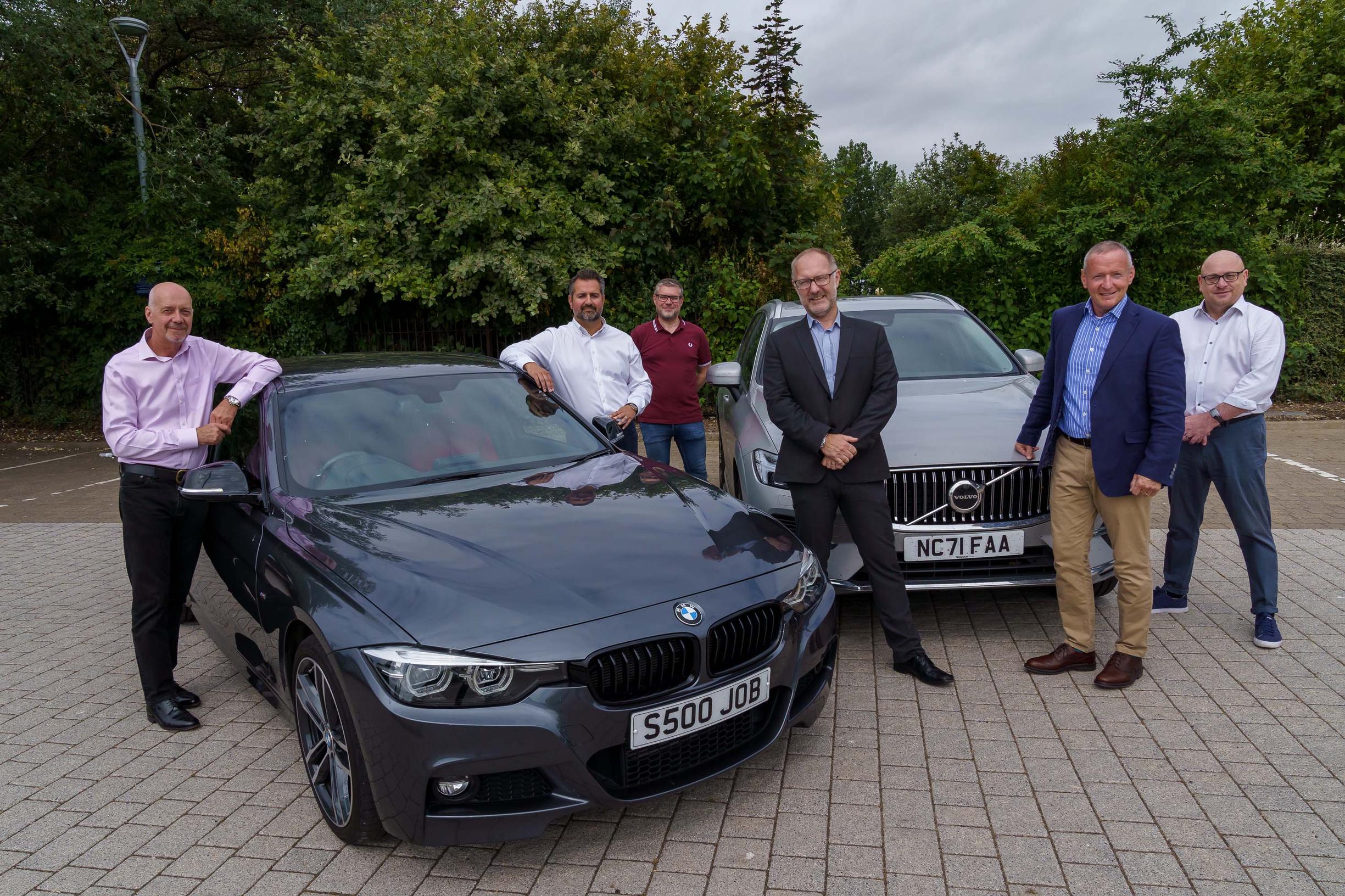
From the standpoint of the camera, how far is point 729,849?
9.69ft

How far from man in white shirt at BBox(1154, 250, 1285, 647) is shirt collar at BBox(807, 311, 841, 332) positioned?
1.78 meters

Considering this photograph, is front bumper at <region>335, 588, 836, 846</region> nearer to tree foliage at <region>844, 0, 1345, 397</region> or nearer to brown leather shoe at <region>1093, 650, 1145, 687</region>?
brown leather shoe at <region>1093, 650, 1145, 687</region>

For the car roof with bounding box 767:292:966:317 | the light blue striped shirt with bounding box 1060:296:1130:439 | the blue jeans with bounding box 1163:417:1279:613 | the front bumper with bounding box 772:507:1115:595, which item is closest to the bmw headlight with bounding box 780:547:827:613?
the front bumper with bounding box 772:507:1115:595

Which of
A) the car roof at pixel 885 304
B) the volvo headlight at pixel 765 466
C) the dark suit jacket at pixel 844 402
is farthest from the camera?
the car roof at pixel 885 304

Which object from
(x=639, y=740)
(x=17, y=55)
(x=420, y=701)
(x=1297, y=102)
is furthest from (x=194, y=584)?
(x=1297, y=102)

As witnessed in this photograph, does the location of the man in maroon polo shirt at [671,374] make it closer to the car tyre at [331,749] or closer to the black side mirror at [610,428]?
the black side mirror at [610,428]

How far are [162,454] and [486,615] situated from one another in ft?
6.91

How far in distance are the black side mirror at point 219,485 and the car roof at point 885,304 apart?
3.88 meters

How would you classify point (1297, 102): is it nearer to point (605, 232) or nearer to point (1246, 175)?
point (1246, 175)

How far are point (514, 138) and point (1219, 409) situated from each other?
988 centimetres

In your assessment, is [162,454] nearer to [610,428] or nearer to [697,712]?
[610,428]

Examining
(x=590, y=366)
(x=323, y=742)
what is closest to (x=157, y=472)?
(x=323, y=742)

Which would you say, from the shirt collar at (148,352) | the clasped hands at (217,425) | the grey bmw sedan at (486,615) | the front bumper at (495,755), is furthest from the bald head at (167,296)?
the front bumper at (495,755)

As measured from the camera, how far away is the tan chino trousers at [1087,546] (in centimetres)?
406
